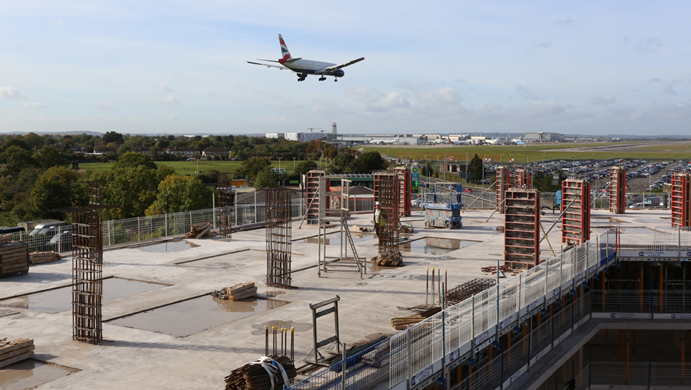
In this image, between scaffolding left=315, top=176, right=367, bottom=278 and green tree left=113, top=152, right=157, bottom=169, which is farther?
green tree left=113, top=152, right=157, bottom=169

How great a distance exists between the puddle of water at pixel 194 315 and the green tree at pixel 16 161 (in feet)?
333

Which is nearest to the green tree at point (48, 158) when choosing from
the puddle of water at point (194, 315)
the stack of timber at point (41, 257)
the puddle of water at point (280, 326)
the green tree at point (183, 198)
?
the green tree at point (183, 198)

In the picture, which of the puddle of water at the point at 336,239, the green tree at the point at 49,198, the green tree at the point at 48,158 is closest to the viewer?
the puddle of water at the point at 336,239

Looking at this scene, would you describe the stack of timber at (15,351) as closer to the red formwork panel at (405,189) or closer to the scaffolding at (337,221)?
the scaffolding at (337,221)

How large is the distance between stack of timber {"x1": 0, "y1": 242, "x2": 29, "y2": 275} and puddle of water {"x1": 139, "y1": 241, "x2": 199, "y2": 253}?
8.30 m

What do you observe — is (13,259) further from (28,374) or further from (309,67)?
(309,67)

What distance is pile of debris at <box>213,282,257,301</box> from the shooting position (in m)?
25.6

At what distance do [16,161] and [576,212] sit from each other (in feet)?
350

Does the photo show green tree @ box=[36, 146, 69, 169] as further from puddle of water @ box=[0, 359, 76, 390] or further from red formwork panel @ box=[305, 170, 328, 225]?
puddle of water @ box=[0, 359, 76, 390]

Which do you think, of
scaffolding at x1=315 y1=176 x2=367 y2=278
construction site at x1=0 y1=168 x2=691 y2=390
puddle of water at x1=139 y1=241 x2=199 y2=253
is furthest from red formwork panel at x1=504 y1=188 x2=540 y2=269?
puddle of water at x1=139 y1=241 x2=199 y2=253

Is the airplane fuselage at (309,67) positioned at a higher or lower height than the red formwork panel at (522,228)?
higher

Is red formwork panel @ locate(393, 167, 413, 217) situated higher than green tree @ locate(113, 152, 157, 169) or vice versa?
green tree @ locate(113, 152, 157, 169)

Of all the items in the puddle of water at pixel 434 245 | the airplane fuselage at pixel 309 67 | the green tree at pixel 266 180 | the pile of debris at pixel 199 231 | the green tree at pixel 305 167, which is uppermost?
the airplane fuselage at pixel 309 67

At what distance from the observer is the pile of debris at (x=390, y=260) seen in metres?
33.3
